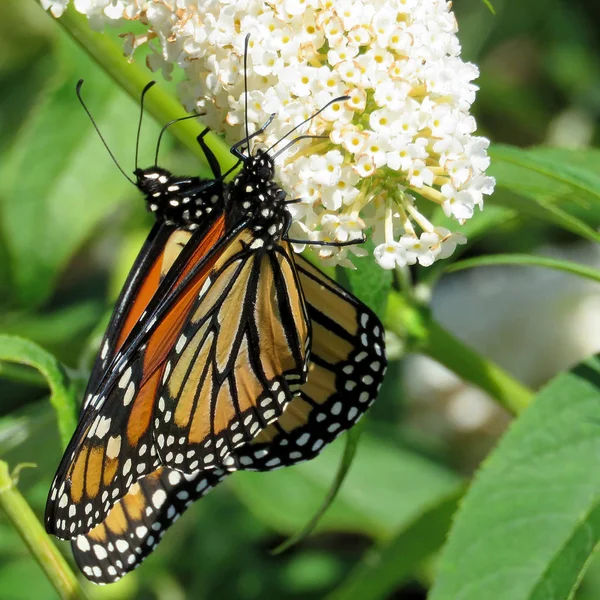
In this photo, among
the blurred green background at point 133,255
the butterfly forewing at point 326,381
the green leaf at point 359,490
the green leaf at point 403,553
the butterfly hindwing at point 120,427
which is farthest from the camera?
the green leaf at point 359,490

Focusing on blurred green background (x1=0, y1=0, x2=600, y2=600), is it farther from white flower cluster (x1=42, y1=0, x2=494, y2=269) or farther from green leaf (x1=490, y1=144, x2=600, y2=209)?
white flower cluster (x1=42, y1=0, x2=494, y2=269)

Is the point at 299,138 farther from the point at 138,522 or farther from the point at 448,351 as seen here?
the point at 138,522

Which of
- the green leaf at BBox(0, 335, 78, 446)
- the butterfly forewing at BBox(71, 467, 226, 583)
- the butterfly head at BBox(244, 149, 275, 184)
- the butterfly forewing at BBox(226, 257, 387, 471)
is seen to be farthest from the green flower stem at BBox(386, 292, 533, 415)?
the green leaf at BBox(0, 335, 78, 446)

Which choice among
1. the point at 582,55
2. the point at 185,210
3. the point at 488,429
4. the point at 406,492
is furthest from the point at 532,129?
the point at 185,210

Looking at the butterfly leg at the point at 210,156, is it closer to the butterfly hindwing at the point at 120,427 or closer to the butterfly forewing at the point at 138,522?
the butterfly hindwing at the point at 120,427

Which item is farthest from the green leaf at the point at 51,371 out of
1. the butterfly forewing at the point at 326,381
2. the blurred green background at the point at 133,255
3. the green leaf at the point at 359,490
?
the green leaf at the point at 359,490

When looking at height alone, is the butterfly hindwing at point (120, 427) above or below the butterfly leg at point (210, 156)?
below

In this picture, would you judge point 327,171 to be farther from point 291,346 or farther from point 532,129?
point 532,129
